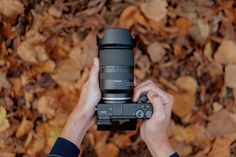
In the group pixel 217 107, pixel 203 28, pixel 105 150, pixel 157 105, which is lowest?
pixel 105 150

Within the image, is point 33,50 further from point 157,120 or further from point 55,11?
point 157,120

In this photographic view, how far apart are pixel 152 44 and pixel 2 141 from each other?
500mm

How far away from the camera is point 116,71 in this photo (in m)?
1.11

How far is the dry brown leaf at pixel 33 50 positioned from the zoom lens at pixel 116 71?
1.14 ft

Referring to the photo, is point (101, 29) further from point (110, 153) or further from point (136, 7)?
point (110, 153)

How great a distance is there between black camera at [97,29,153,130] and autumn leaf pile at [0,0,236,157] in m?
0.31

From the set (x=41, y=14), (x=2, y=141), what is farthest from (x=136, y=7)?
A: (x=2, y=141)

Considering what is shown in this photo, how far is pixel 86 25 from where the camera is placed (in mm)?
1433

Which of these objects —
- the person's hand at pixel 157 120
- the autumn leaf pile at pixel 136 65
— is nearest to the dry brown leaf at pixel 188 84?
the autumn leaf pile at pixel 136 65

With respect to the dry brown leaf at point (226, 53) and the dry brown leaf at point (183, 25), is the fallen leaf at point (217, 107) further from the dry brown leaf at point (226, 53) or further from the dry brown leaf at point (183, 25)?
the dry brown leaf at point (183, 25)

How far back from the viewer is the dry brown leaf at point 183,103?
1.42 m

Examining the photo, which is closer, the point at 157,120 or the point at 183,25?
the point at 157,120

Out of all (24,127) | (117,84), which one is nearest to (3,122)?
(24,127)

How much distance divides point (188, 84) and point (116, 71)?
383 mm
